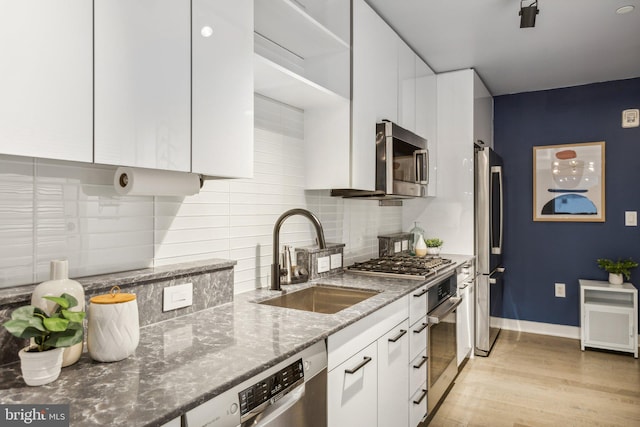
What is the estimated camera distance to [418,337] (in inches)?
89.0

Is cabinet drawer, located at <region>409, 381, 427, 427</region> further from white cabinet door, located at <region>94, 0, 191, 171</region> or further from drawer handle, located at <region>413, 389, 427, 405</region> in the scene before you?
white cabinet door, located at <region>94, 0, 191, 171</region>

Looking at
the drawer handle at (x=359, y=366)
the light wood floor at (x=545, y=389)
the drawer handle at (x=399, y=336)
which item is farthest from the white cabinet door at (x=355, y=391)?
the light wood floor at (x=545, y=389)

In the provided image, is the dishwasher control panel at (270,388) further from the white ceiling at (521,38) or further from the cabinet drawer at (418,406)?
the white ceiling at (521,38)

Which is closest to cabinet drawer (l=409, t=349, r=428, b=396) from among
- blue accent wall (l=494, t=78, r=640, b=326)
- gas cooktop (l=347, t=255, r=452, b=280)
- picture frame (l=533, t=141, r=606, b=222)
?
gas cooktop (l=347, t=255, r=452, b=280)

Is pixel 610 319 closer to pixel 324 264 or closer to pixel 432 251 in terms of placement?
pixel 432 251

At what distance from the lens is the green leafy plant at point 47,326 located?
884mm

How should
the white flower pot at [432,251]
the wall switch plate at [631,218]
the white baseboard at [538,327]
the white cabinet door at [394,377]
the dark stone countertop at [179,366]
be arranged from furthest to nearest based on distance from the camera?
the white baseboard at [538,327] < the wall switch plate at [631,218] < the white flower pot at [432,251] < the white cabinet door at [394,377] < the dark stone countertop at [179,366]

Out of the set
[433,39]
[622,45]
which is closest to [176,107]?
[433,39]

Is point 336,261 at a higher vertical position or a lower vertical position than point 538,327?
higher

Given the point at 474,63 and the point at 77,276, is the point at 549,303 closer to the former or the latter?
the point at 474,63

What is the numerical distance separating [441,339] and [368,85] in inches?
63.8

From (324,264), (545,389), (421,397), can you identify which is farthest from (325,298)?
(545,389)

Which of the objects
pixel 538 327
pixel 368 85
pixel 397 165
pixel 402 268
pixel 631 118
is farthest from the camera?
pixel 538 327

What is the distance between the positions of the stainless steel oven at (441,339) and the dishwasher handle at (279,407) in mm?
1347
